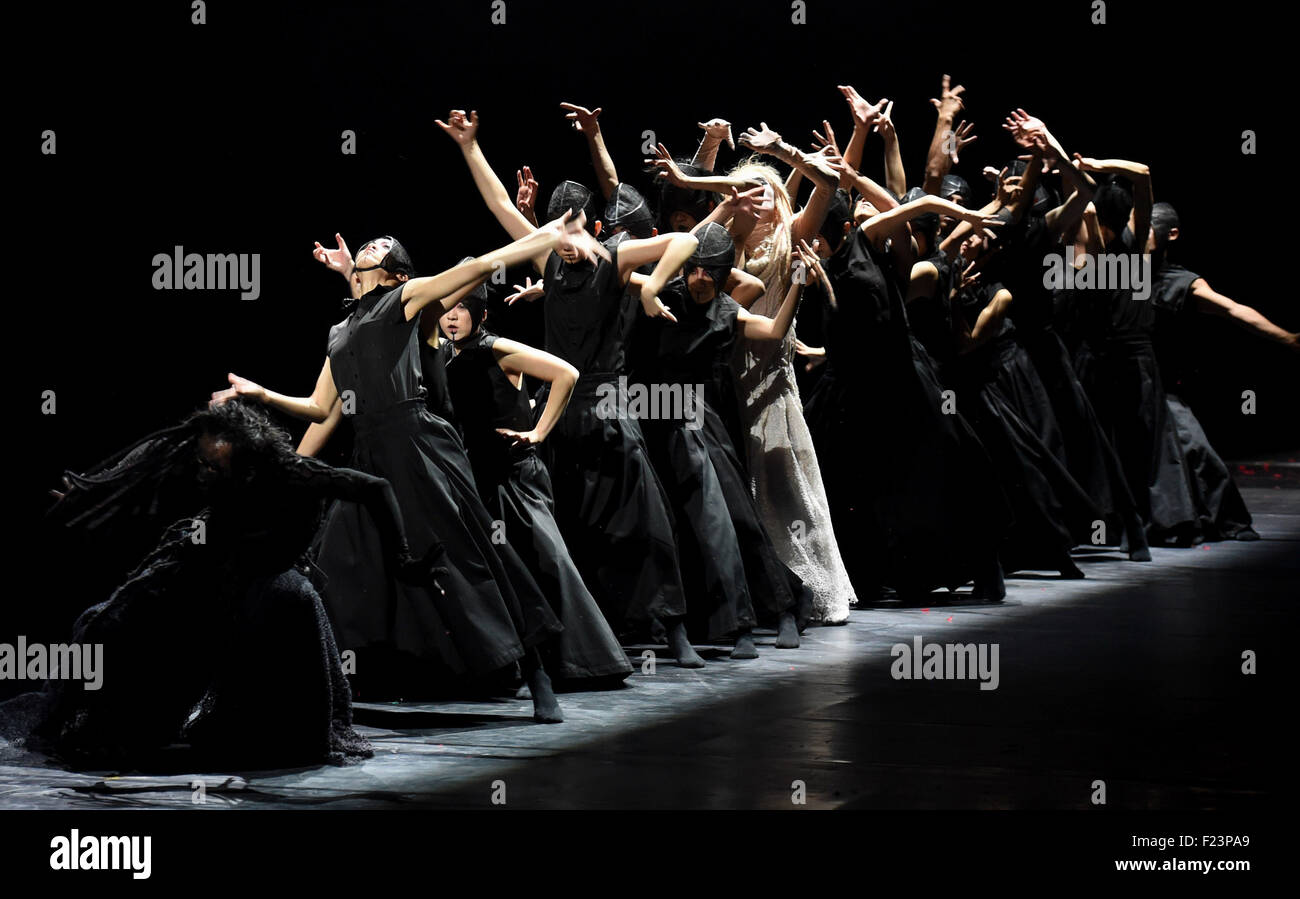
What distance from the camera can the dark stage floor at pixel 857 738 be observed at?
4297mm

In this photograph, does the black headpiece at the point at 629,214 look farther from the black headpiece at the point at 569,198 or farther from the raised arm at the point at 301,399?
the raised arm at the point at 301,399

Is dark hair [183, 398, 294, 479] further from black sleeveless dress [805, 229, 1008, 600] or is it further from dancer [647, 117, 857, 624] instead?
black sleeveless dress [805, 229, 1008, 600]

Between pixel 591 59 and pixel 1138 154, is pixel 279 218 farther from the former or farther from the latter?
pixel 1138 154

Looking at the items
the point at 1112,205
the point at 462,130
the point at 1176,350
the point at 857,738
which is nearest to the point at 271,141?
the point at 462,130

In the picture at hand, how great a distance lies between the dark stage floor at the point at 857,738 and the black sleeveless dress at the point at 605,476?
1.07 ft

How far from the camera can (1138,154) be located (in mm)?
12219

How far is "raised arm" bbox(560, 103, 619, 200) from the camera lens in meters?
7.09

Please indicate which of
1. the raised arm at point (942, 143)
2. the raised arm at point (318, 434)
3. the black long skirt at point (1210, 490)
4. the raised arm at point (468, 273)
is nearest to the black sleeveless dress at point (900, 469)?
the raised arm at point (942, 143)

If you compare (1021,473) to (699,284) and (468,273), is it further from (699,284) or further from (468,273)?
(468,273)

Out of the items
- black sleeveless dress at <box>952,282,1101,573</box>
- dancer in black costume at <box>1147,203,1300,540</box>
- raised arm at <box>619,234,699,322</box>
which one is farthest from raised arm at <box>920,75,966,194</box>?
raised arm at <box>619,234,699,322</box>

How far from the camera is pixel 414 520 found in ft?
17.5
